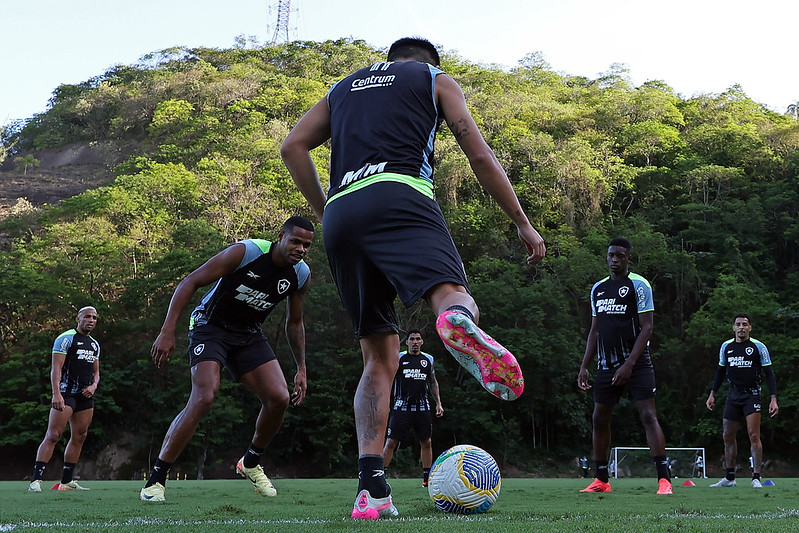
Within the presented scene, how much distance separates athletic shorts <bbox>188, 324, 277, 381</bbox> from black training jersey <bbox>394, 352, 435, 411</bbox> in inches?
202

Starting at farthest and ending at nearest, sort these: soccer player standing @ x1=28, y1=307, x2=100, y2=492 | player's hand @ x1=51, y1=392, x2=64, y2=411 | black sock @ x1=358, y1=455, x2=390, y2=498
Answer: soccer player standing @ x1=28, y1=307, x2=100, y2=492, player's hand @ x1=51, y1=392, x2=64, y2=411, black sock @ x1=358, y1=455, x2=390, y2=498

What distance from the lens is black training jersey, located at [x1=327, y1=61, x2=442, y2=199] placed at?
3.50m

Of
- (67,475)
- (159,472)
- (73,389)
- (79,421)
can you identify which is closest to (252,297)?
(159,472)

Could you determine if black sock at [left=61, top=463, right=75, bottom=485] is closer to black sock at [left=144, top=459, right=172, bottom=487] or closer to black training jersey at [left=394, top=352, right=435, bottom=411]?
black training jersey at [left=394, top=352, right=435, bottom=411]

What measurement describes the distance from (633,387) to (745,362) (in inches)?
177

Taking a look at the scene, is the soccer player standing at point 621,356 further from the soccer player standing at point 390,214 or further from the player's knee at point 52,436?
the player's knee at point 52,436

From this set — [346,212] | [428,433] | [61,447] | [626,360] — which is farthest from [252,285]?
[61,447]

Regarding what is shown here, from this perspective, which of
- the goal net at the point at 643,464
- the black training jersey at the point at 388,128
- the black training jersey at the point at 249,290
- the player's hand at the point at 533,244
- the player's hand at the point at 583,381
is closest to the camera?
the player's hand at the point at 533,244

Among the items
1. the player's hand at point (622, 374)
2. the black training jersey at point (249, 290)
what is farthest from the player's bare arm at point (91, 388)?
the player's hand at point (622, 374)

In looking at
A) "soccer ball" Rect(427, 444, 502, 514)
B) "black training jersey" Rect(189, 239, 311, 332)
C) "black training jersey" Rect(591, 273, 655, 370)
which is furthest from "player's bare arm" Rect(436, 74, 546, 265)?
"black training jersey" Rect(591, 273, 655, 370)

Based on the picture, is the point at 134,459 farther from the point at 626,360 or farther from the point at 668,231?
the point at 668,231

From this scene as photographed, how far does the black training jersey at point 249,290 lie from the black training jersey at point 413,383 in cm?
525

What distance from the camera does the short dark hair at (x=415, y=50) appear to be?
12.8 ft

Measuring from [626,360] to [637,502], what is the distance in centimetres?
225
